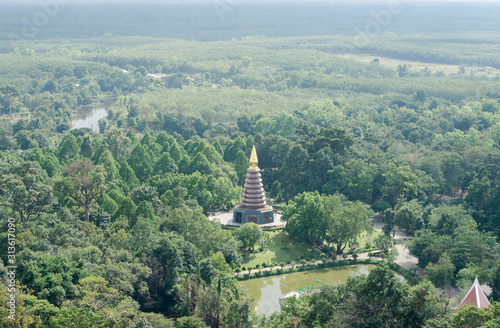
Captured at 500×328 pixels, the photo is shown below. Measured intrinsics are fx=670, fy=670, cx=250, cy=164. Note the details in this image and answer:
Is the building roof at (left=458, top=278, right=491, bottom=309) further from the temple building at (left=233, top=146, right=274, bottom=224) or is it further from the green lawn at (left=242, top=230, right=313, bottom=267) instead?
the temple building at (left=233, top=146, right=274, bottom=224)

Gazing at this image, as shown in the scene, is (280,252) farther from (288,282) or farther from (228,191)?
(228,191)

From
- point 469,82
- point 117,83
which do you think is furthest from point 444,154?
point 117,83

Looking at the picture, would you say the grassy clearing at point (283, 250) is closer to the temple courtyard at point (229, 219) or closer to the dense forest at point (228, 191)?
the dense forest at point (228, 191)

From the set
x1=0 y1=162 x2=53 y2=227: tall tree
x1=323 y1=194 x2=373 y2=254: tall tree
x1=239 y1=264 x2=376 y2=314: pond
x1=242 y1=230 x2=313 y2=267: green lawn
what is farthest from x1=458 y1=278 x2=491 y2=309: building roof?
x1=0 y1=162 x2=53 y2=227: tall tree

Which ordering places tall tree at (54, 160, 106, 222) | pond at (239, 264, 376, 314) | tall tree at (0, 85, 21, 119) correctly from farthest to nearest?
1. tall tree at (0, 85, 21, 119)
2. tall tree at (54, 160, 106, 222)
3. pond at (239, 264, 376, 314)

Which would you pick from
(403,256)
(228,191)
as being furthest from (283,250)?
(228,191)

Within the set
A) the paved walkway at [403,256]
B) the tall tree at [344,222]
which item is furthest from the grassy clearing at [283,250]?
the paved walkway at [403,256]
